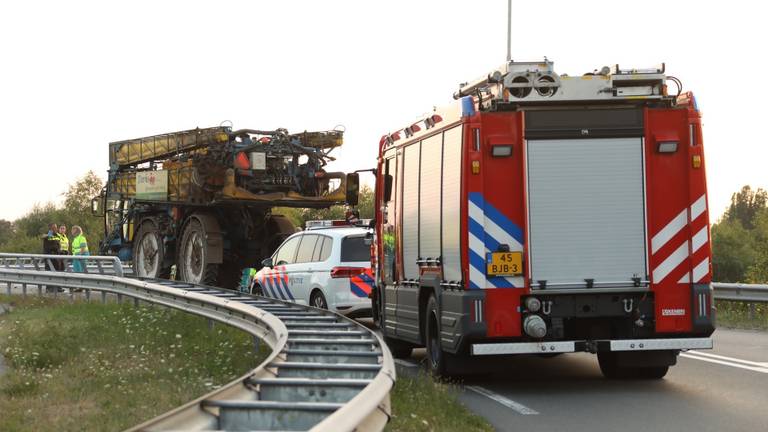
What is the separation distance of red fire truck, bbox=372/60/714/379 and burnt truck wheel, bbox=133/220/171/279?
18388 millimetres

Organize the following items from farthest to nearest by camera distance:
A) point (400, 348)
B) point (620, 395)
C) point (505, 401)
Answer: point (400, 348) < point (620, 395) < point (505, 401)

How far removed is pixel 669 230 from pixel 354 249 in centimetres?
743

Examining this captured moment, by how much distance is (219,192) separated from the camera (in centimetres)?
2491

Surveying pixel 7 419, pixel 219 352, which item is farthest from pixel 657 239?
pixel 7 419

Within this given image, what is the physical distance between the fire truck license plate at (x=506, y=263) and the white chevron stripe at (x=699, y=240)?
5.42ft

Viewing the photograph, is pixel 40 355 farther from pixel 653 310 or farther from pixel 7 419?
pixel 653 310

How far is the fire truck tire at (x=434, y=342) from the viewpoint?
11.3 metres

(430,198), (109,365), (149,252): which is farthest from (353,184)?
(149,252)

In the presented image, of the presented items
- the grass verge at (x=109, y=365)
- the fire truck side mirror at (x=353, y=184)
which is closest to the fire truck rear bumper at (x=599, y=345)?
the grass verge at (x=109, y=365)

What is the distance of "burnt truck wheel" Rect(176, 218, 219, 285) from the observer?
25844mm

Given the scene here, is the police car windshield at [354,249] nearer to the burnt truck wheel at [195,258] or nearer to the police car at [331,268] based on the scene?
the police car at [331,268]

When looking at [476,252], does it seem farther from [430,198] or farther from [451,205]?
[430,198]

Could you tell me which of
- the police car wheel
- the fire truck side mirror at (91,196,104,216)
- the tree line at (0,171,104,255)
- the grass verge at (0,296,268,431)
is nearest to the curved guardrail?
the grass verge at (0,296,268,431)

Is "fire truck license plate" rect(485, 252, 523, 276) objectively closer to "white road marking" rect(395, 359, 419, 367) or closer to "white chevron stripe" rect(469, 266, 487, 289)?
"white chevron stripe" rect(469, 266, 487, 289)
